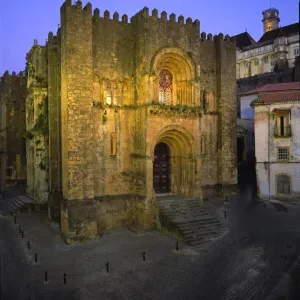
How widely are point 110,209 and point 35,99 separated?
11829 millimetres

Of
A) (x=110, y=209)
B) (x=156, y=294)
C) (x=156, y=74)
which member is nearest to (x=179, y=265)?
(x=156, y=294)

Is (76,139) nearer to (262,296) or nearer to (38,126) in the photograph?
(38,126)

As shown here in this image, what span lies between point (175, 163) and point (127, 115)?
17.9 feet

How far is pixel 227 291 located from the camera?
45.3 feet

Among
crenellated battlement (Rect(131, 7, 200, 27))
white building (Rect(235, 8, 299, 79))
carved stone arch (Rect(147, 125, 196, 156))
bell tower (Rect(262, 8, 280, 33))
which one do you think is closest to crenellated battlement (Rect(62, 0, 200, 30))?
crenellated battlement (Rect(131, 7, 200, 27))

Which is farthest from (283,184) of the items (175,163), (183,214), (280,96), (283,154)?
(183,214)

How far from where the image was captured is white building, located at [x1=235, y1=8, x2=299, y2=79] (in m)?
60.0

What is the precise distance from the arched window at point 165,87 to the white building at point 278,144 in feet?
30.2

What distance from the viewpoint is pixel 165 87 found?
2539 cm

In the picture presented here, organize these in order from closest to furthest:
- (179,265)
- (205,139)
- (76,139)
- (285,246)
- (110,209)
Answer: (179,265) → (285,246) → (76,139) → (110,209) → (205,139)

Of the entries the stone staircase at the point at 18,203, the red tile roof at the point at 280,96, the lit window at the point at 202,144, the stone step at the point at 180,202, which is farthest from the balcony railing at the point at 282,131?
the stone staircase at the point at 18,203

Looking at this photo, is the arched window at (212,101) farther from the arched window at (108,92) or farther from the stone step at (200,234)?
the stone step at (200,234)

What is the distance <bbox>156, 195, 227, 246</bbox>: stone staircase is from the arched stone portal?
4.90ft

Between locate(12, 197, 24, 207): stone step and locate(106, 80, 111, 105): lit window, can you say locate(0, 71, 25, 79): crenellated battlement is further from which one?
locate(106, 80, 111, 105): lit window
